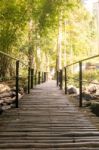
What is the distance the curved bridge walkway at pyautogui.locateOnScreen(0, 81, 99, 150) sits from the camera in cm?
390

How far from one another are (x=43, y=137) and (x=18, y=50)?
458 inches

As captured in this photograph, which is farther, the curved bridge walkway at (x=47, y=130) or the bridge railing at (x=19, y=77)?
the bridge railing at (x=19, y=77)

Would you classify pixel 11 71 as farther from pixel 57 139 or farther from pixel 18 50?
pixel 57 139

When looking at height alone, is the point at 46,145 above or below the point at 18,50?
below

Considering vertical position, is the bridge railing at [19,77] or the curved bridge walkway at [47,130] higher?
the bridge railing at [19,77]

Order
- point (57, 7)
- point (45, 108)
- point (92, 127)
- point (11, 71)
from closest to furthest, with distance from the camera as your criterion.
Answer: point (92, 127) → point (45, 108) → point (11, 71) → point (57, 7)

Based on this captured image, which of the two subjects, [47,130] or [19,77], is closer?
[47,130]

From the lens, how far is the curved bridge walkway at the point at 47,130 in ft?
12.8

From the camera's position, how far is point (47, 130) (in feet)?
15.2

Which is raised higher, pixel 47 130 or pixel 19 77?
pixel 19 77

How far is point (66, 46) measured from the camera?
35.6 meters

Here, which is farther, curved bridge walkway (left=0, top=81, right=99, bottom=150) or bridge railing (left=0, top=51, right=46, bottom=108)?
bridge railing (left=0, top=51, right=46, bottom=108)

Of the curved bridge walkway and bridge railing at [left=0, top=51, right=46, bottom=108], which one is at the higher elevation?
bridge railing at [left=0, top=51, right=46, bottom=108]

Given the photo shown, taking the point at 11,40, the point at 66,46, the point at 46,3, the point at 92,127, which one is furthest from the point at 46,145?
the point at 66,46
